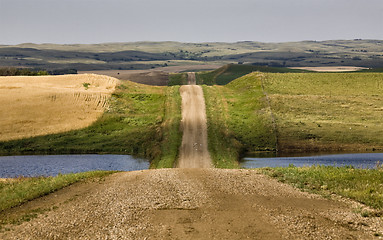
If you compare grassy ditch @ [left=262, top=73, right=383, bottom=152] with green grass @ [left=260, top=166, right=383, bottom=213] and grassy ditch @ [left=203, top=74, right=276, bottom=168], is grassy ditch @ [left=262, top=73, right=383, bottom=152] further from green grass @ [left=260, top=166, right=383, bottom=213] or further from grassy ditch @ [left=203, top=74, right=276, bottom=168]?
green grass @ [left=260, top=166, right=383, bottom=213]

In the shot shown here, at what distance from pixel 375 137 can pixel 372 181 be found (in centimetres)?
4221

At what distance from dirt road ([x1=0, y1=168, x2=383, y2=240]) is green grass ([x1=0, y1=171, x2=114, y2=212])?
0.81 meters

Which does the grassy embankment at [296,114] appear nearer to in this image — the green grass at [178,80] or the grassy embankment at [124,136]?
the grassy embankment at [124,136]

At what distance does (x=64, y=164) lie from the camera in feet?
184

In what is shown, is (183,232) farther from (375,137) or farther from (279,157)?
(375,137)

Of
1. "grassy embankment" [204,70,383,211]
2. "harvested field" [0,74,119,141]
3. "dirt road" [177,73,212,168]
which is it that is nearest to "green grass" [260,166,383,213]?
"dirt road" [177,73,212,168]

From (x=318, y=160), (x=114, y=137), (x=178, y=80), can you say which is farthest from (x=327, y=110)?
(x=178, y=80)

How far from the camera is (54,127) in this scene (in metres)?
72.1

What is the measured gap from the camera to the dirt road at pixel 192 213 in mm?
20328

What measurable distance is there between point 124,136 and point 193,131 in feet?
34.6

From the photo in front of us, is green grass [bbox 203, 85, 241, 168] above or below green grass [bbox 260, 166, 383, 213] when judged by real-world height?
below

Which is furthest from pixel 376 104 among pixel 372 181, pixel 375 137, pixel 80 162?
pixel 372 181

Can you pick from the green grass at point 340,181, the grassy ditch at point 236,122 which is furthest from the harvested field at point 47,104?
the green grass at point 340,181

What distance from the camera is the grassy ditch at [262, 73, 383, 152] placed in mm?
66312
